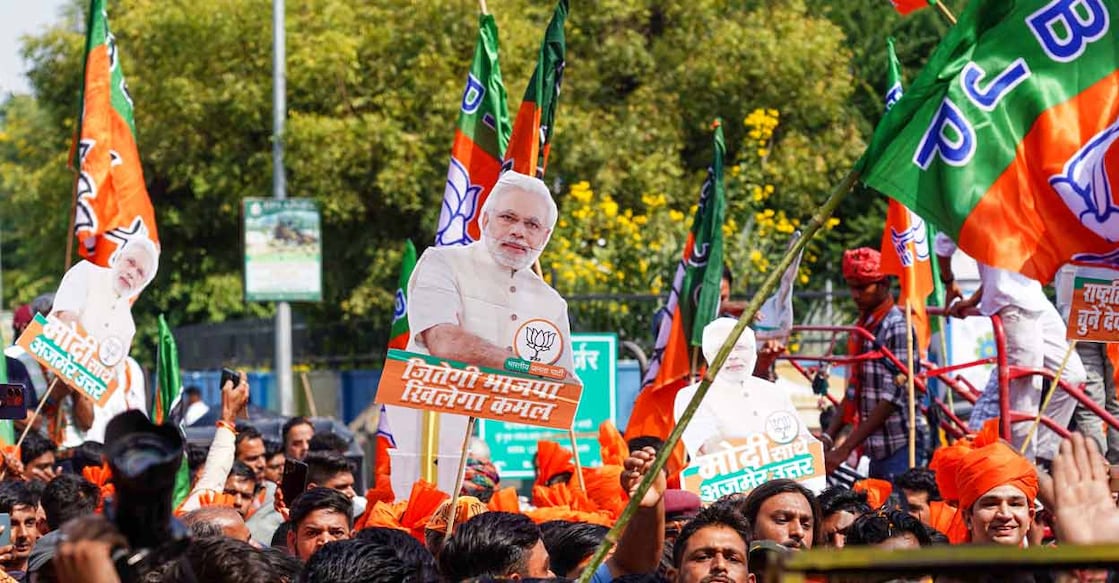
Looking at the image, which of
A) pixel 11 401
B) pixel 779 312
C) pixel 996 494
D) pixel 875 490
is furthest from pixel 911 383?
pixel 11 401

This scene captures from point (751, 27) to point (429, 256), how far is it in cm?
2206

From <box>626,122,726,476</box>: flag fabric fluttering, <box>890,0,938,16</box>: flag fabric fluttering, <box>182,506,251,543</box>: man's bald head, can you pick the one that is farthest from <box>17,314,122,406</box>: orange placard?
<box>890,0,938,16</box>: flag fabric fluttering

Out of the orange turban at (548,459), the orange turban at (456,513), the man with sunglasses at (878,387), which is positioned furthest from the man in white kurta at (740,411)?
the man with sunglasses at (878,387)

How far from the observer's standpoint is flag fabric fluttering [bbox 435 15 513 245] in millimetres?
8070

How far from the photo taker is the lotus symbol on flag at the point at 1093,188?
5.12 metres

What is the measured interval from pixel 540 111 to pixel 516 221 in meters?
1.15

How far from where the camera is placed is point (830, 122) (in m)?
28.6

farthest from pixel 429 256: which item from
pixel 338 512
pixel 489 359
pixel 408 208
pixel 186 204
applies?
pixel 186 204

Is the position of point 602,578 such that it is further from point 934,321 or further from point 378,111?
point 378,111

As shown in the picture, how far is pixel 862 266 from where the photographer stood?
9.37m

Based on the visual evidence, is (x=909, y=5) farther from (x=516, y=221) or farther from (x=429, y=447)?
(x=429, y=447)

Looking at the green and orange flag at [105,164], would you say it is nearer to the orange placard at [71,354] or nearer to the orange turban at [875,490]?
the orange placard at [71,354]

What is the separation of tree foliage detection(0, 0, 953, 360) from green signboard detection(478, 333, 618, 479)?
10508 mm

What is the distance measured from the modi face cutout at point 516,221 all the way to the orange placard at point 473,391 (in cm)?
60
